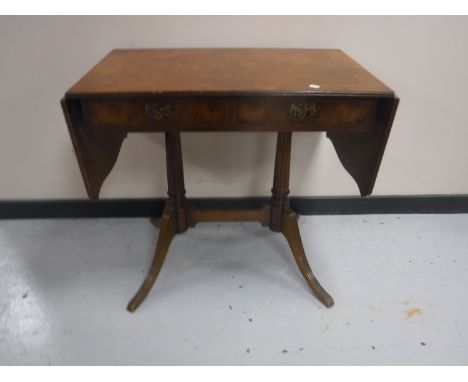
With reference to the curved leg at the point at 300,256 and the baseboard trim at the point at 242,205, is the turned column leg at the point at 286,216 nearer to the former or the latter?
the curved leg at the point at 300,256

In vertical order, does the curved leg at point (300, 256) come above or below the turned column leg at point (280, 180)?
below

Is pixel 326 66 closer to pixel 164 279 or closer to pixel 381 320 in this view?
pixel 381 320

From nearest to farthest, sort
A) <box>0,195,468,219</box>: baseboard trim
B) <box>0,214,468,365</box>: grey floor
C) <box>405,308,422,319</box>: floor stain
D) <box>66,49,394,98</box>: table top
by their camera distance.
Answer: <box>66,49,394,98</box>: table top < <box>0,214,468,365</box>: grey floor < <box>405,308,422,319</box>: floor stain < <box>0,195,468,219</box>: baseboard trim

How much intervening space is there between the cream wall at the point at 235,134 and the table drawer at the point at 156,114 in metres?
0.62

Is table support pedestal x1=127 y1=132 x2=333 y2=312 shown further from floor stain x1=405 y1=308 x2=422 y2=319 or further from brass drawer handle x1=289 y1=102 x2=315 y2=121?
brass drawer handle x1=289 y1=102 x2=315 y2=121

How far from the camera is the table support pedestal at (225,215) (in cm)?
151

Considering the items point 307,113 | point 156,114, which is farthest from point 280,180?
point 156,114

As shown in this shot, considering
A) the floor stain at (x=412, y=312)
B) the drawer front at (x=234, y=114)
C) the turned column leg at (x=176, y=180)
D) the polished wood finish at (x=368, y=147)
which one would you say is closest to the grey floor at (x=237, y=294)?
the floor stain at (x=412, y=312)

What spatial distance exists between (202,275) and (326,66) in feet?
3.35

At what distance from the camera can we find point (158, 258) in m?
1.58

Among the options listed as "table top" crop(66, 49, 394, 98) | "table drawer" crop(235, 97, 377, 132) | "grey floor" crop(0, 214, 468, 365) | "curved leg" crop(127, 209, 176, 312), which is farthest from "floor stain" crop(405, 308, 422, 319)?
"curved leg" crop(127, 209, 176, 312)

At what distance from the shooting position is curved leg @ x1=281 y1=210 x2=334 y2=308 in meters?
1.50

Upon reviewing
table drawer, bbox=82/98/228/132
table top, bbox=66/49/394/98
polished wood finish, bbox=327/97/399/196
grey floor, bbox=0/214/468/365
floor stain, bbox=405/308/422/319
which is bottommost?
grey floor, bbox=0/214/468/365
